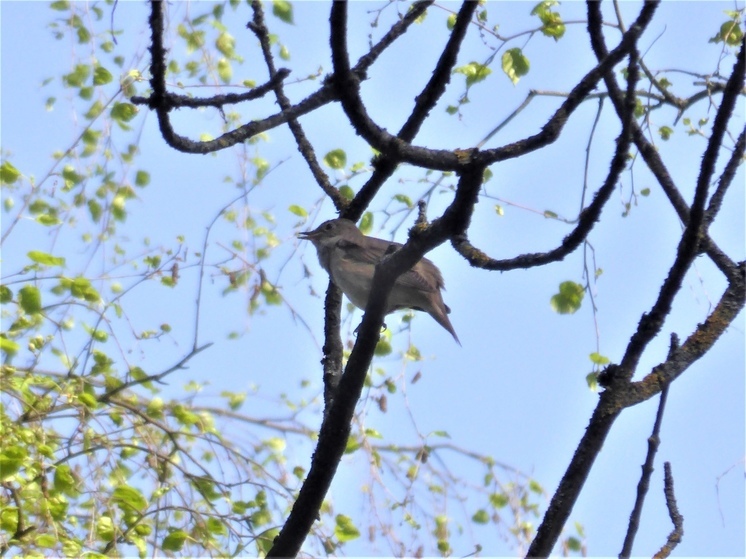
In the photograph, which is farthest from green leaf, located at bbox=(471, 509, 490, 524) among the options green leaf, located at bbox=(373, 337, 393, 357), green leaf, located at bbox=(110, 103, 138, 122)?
green leaf, located at bbox=(110, 103, 138, 122)

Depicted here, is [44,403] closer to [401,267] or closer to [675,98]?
[401,267]

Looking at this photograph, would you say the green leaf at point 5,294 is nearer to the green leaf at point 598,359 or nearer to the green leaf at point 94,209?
the green leaf at point 94,209

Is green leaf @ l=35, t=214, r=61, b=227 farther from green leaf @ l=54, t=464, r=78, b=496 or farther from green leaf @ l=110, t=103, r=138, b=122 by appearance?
green leaf @ l=54, t=464, r=78, b=496

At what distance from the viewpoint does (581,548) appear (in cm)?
702

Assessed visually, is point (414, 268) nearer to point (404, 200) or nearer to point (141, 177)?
point (404, 200)

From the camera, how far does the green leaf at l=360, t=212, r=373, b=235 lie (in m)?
6.38

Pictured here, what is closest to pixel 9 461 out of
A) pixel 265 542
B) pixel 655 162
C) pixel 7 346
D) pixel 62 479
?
pixel 62 479

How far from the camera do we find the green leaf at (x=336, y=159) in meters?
6.29

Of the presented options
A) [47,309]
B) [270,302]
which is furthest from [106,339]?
[270,302]

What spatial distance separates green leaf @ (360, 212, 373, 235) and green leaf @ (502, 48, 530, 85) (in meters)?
1.41

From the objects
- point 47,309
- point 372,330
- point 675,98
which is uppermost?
point 675,98

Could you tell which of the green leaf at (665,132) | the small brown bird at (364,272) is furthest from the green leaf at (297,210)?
the green leaf at (665,132)

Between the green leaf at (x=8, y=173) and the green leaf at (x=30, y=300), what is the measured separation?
2.80 feet

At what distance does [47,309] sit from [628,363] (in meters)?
4.43
